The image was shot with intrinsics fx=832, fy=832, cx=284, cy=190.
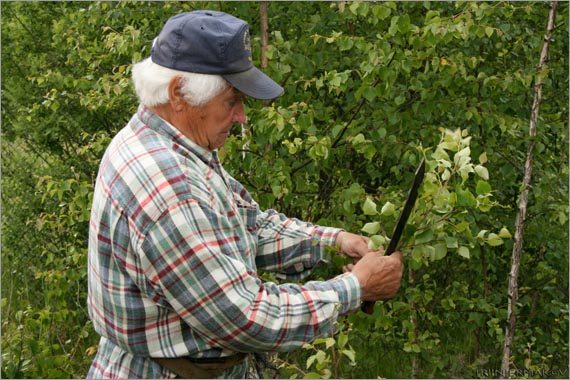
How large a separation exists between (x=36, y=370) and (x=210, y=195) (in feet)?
7.08

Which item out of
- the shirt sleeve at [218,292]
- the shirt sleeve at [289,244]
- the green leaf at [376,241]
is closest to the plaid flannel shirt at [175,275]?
the shirt sleeve at [218,292]

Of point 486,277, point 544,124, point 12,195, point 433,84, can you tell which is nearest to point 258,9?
point 433,84

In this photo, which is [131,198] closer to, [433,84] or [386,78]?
[386,78]

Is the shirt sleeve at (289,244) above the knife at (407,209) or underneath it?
underneath

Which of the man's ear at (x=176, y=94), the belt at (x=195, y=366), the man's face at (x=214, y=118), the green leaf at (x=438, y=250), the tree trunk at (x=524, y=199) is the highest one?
the man's ear at (x=176, y=94)

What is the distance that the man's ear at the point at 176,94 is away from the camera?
221cm

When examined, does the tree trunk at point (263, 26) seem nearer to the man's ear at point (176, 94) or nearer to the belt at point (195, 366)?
the man's ear at point (176, 94)

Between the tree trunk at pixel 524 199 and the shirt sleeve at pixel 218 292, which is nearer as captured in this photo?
the shirt sleeve at pixel 218 292

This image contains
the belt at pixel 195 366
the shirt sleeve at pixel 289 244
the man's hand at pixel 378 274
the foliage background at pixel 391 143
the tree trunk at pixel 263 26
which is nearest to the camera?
the belt at pixel 195 366

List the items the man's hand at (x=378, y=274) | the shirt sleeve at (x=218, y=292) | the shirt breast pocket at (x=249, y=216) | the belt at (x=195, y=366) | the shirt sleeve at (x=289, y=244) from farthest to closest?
the shirt sleeve at (x=289, y=244)
the shirt breast pocket at (x=249, y=216)
the man's hand at (x=378, y=274)
the belt at (x=195, y=366)
the shirt sleeve at (x=218, y=292)

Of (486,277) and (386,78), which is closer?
(386,78)

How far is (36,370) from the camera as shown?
3889 mm

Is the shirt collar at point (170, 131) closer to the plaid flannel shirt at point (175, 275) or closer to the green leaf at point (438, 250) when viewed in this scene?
the plaid flannel shirt at point (175, 275)

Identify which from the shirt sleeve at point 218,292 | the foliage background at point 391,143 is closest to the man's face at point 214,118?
the shirt sleeve at point 218,292
